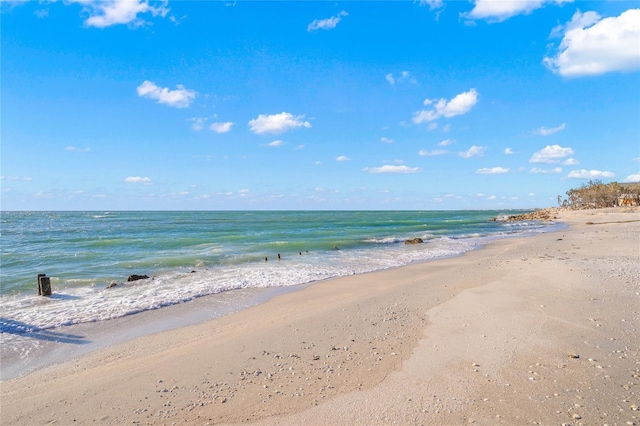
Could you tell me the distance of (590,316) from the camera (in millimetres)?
7297

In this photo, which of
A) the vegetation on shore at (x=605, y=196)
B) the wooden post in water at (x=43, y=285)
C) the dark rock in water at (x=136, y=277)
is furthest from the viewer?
the vegetation on shore at (x=605, y=196)

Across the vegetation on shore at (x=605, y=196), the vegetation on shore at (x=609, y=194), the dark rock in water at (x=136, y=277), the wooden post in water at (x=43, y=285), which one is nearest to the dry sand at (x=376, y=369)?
the wooden post in water at (x=43, y=285)

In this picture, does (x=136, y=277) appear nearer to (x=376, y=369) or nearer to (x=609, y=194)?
(x=376, y=369)

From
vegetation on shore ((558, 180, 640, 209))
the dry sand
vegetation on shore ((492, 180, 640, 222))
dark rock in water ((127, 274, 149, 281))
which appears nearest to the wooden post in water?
dark rock in water ((127, 274, 149, 281))

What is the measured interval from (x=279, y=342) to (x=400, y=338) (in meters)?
2.32

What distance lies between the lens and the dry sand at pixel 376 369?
439 cm

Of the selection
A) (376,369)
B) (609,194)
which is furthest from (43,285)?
(609,194)

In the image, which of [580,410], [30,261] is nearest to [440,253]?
[580,410]

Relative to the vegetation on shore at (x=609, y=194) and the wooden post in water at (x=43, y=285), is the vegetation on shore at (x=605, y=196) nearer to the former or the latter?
the vegetation on shore at (x=609, y=194)

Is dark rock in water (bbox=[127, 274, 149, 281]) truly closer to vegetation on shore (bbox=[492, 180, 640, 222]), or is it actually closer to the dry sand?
the dry sand

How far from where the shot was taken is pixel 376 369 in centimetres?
545

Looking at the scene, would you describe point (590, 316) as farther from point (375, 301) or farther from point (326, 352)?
point (326, 352)

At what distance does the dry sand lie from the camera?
4387 mm

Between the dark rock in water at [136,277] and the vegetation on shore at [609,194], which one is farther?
the vegetation on shore at [609,194]
